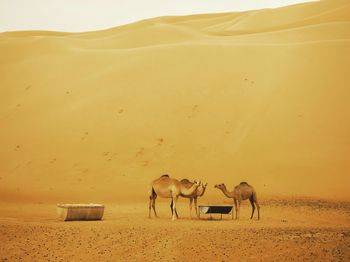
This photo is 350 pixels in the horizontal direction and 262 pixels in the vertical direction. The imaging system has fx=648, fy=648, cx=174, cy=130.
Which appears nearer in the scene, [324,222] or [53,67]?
[324,222]

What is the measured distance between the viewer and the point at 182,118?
28328 mm

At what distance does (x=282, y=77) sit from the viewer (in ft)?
101

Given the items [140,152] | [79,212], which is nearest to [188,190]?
[79,212]

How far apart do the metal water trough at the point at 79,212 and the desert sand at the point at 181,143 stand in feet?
1.50

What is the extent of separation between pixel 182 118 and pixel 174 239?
1470 centimetres

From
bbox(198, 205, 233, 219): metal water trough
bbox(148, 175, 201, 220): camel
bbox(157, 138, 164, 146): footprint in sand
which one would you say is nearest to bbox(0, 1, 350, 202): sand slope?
bbox(157, 138, 164, 146): footprint in sand

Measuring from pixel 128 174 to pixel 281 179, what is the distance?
5.89 metres

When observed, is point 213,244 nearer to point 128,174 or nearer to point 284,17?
point 128,174

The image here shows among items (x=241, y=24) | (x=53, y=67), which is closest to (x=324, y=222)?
(x=53, y=67)

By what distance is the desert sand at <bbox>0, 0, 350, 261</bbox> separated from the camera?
45.9 feet

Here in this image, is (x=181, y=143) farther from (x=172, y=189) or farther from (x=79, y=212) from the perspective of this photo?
(x=79, y=212)

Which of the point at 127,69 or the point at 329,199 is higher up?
the point at 127,69

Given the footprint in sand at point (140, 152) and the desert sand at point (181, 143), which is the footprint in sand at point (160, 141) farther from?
the footprint in sand at point (140, 152)

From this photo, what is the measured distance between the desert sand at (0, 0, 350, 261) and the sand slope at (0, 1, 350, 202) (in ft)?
0.25
